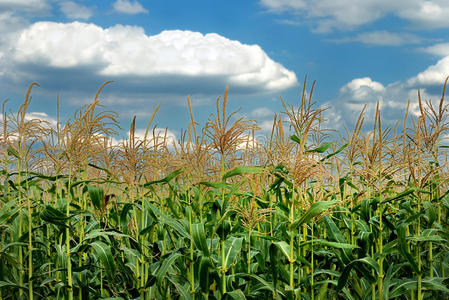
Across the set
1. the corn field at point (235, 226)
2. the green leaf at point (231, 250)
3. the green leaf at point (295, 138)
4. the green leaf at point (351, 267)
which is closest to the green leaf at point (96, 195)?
the corn field at point (235, 226)

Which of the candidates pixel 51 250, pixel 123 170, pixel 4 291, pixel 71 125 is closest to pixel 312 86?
pixel 123 170

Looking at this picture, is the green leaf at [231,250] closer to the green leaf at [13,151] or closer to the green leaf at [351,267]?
the green leaf at [351,267]

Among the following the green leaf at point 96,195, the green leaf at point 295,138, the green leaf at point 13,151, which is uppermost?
the green leaf at point 295,138

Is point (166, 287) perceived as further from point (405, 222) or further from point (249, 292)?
point (405, 222)

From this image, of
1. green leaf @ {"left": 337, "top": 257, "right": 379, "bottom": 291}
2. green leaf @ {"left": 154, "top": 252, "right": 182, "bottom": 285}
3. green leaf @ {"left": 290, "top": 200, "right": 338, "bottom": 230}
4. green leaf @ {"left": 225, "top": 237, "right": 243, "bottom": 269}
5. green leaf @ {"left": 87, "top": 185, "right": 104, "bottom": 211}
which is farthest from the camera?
green leaf @ {"left": 87, "top": 185, "right": 104, "bottom": 211}

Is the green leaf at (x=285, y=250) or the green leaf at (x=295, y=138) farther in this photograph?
the green leaf at (x=295, y=138)

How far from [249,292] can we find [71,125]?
3.24 m

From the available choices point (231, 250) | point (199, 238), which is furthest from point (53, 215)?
point (231, 250)

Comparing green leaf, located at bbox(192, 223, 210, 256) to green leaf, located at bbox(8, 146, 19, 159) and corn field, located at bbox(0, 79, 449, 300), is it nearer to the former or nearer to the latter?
corn field, located at bbox(0, 79, 449, 300)

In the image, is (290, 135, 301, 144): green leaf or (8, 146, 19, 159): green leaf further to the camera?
(8, 146, 19, 159): green leaf

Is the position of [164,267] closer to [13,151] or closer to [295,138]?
[295,138]

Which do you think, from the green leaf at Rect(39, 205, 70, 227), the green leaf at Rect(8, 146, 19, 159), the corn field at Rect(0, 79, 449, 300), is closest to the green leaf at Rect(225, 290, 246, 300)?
the corn field at Rect(0, 79, 449, 300)

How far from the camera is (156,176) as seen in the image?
21.6 feet

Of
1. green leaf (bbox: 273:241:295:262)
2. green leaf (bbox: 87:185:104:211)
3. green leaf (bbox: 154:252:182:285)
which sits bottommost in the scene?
green leaf (bbox: 154:252:182:285)
